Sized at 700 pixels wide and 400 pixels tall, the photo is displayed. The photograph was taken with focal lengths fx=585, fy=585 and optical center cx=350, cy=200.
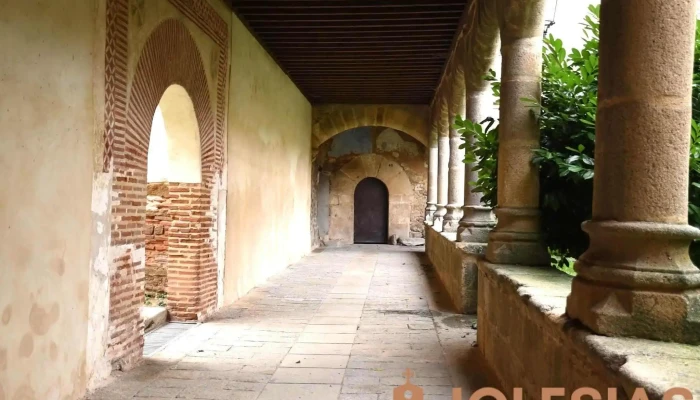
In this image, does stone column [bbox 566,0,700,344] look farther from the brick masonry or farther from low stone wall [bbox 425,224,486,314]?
low stone wall [bbox 425,224,486,314]

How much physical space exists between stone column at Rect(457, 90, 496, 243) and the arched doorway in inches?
375

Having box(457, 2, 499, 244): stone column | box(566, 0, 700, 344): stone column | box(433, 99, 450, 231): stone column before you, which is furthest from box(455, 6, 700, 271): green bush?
box(433, 99, 450, 231): stone column

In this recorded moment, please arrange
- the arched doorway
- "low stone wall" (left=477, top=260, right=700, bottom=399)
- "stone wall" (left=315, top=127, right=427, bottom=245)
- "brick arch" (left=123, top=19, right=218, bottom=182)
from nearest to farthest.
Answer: "low stone wall" (left=477, top=260, right=700, bottom=399)
"brick arch" (left=123, top=19, right=218, bottom=182)
"stone wall" (left=315, top=127, right=427, bottom=245)
the arched doorway

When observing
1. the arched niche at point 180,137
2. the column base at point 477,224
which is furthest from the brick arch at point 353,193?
the arched niche at point 180,137

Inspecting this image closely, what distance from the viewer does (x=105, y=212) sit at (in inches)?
149

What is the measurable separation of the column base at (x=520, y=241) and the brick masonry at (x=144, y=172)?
256cm

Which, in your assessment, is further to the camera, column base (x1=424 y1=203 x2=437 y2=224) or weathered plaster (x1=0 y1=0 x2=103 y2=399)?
column base (x1=424 y1=203 x2=437 y2=224)

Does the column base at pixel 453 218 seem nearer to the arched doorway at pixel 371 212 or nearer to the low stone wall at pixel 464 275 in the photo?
the low stone wall at pixel 464 275

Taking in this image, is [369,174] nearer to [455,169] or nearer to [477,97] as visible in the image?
[455,169]

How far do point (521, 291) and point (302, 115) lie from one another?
31.6ft

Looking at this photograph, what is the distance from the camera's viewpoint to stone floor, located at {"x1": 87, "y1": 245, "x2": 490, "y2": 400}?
3598 millimetres

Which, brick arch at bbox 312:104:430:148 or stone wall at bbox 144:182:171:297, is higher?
brick arch at bbox 312:104:430:148

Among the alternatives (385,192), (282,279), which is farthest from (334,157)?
(282,279)

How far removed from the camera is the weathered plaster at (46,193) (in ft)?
9.18
